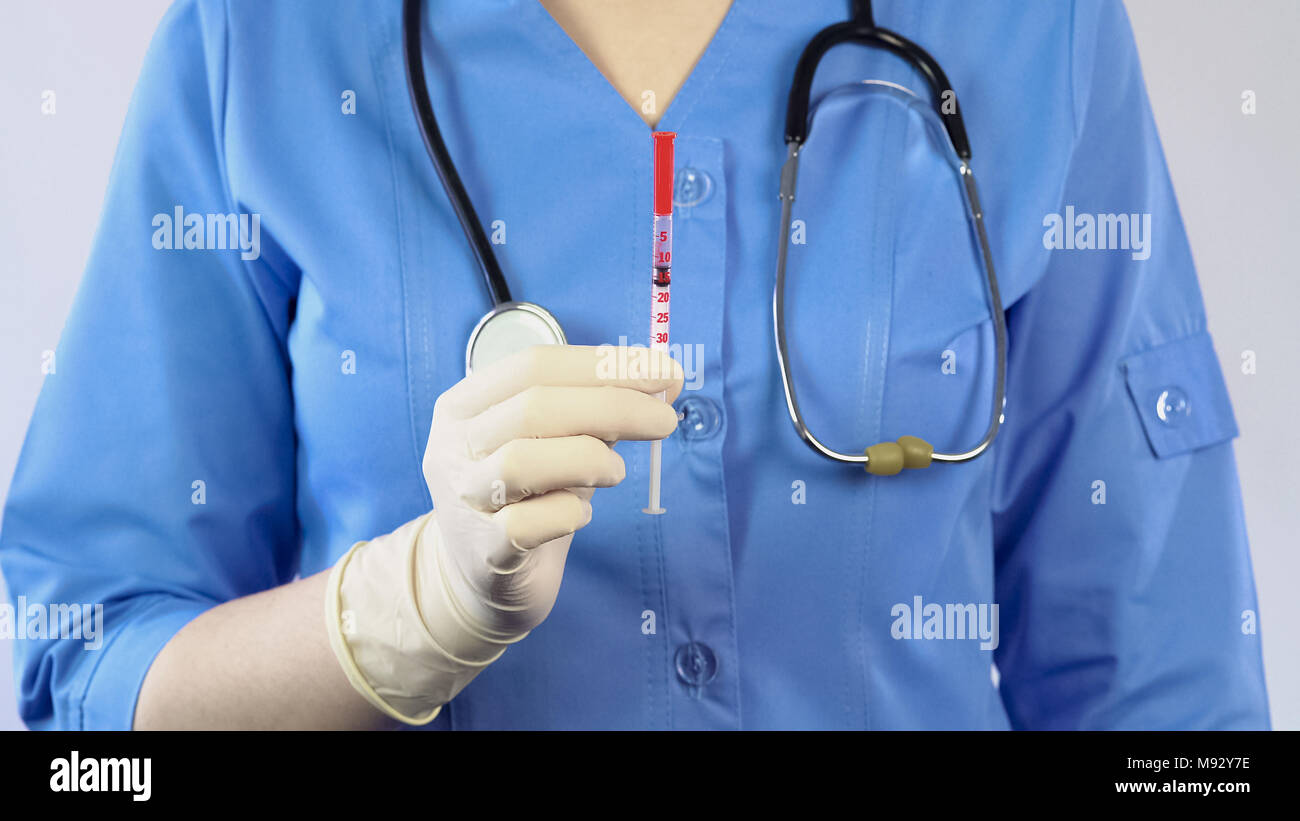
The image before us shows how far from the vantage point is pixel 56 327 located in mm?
849

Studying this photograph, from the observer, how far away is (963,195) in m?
0.61

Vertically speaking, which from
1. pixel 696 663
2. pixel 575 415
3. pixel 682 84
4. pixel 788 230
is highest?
pixel 682 84

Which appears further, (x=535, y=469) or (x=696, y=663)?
(x=696, y=663)

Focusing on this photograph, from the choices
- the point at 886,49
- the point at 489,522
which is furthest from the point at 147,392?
the point at 886,49

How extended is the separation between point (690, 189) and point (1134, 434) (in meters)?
0.35

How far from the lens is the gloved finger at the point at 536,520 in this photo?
0.48 m

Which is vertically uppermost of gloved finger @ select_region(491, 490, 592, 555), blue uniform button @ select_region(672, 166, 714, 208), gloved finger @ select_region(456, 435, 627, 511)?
blue uniform button @ select_region(672, 166, 714, 208)

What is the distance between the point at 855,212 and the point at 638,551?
251 mm

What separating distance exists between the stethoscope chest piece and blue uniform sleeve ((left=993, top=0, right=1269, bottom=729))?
0.34m

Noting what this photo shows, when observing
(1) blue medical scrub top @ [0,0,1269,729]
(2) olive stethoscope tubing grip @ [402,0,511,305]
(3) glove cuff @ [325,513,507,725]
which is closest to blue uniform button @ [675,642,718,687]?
(1) blue medical scrub top @ [0,0,1269,729]

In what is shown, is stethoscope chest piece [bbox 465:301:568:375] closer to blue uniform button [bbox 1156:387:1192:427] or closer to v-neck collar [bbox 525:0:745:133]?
v-neck collar [bbox 525:0:745:133]

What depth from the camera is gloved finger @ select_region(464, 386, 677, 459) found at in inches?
18.6

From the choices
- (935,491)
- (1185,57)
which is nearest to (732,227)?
(935,491)

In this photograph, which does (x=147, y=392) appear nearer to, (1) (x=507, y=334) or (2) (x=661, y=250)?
(1) (x=507, y=334)
